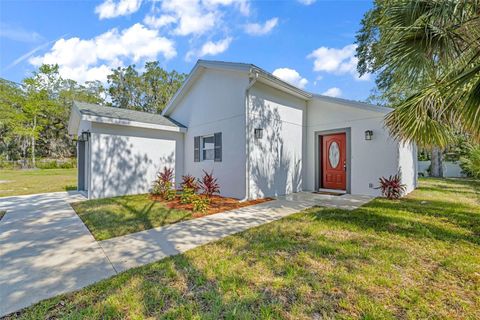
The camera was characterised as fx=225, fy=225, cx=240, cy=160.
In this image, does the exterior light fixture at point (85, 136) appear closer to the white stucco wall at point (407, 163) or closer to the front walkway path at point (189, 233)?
the front walkway path at point (189, 233)

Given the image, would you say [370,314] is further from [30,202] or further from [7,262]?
[30,202]

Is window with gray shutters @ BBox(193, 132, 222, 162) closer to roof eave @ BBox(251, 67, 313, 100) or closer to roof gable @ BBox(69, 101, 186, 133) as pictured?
roof gable @ BBox(69, 101, 186, 133)

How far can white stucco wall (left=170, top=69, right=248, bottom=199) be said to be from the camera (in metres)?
7.61

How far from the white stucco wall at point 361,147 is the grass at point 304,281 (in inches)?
141

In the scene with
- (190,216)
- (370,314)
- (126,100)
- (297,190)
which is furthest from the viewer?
(126,100)

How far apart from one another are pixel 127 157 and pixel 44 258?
19.2 ft

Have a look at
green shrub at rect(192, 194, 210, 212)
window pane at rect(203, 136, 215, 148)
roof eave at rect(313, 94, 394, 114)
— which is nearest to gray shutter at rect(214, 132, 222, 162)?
window pane at rect(203, 136, 215, 148)

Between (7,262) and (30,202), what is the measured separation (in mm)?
5459

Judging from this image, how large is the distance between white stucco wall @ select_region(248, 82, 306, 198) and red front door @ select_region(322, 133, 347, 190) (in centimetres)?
99

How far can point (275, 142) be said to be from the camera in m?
8.27

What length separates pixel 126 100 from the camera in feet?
95.3

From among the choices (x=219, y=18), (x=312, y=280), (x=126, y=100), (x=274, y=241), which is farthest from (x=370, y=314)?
(x=126, y=100)

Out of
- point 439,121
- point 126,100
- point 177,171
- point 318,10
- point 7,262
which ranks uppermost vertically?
point 126,100

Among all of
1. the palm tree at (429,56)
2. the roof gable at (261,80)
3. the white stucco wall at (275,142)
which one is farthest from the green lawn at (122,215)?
the palm tree at (429,56)
